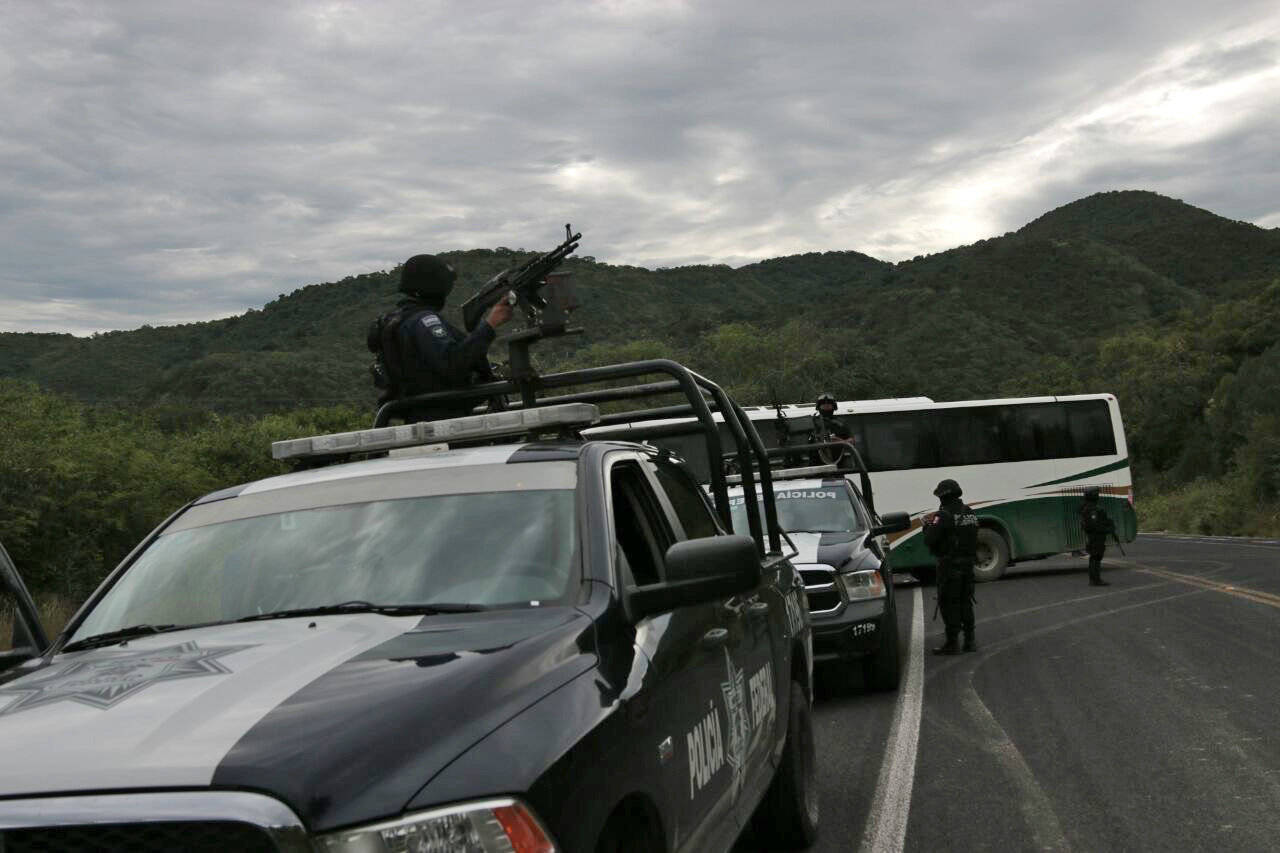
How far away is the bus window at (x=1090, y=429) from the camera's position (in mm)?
25969

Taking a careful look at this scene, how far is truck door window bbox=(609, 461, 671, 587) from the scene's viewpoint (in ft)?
13.6

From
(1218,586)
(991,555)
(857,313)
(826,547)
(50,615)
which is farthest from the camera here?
(857,313)

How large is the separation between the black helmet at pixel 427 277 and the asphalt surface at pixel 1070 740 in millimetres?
3137

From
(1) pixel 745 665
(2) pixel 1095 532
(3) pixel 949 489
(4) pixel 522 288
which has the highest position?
(4) pixel 522 288

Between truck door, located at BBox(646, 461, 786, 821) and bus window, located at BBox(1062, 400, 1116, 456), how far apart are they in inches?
853

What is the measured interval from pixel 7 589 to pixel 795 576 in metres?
3.70

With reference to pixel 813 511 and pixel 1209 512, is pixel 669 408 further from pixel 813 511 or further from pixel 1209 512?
A: pixel 1209 512

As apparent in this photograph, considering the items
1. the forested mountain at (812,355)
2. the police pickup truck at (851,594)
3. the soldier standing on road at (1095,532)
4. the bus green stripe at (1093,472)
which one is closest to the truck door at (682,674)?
the police pickup truck at (851,594)

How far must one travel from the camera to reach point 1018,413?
2583cm

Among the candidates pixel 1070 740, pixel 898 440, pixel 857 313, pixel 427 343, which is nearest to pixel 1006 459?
pixel 898 440

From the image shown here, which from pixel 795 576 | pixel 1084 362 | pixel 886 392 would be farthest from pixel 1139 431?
pixel 795 576

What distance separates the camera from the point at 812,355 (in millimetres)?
76500

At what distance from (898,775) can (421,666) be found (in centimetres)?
511

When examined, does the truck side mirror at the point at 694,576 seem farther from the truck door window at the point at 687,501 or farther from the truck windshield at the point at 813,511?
the truck windshield at the point at 813,511
